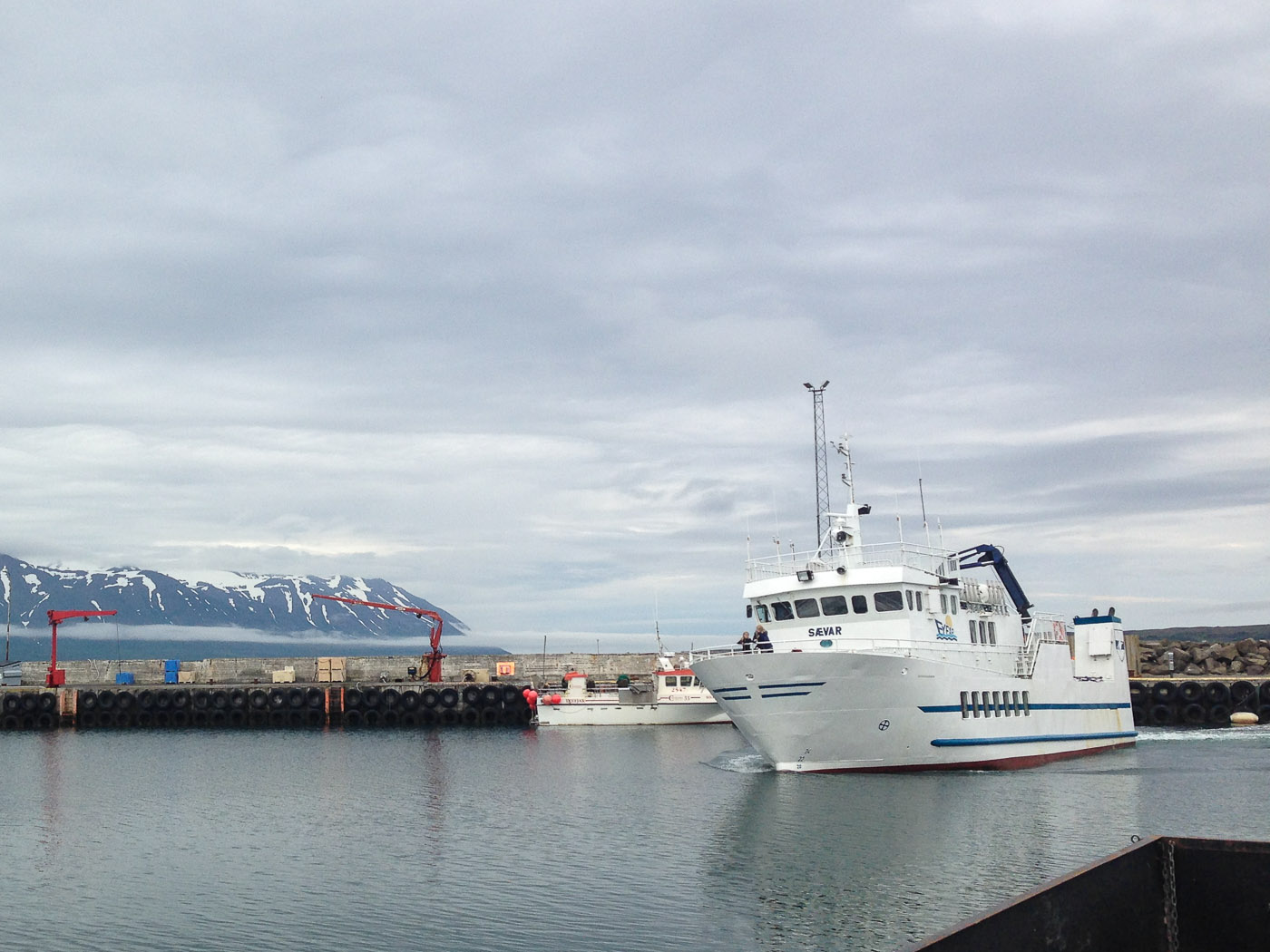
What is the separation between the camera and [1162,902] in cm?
966

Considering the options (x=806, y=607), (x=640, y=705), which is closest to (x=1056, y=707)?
(x=806, y=607)

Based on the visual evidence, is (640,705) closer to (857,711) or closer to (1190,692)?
(1190,692)

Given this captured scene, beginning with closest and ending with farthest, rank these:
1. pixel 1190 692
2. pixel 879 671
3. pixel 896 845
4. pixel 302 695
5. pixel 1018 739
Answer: pixel 896 845, pixel 879 671, pixel 1018 739, pixel 1190 692, pixel 302 695

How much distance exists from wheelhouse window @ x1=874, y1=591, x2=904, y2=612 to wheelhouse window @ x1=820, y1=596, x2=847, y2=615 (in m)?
1.04

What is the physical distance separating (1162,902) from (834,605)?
25.5 metres

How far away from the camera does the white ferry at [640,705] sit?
203 ft

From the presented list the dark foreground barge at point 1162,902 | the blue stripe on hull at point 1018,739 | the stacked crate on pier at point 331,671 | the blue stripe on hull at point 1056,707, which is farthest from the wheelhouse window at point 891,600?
the stacked crate on pier at point 331,671

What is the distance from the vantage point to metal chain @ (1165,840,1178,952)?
378 inches

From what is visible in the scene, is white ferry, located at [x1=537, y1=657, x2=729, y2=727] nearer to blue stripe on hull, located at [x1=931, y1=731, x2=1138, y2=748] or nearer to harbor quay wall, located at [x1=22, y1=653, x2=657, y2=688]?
harbor quay wall, located at [x1=22, y1=653, x2=657, y2=688]

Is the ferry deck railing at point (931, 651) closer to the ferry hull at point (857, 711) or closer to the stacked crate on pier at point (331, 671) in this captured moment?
the ferry hull at point (857, 711)

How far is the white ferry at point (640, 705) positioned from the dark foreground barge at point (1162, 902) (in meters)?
52.4

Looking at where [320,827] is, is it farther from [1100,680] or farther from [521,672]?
[521,672]

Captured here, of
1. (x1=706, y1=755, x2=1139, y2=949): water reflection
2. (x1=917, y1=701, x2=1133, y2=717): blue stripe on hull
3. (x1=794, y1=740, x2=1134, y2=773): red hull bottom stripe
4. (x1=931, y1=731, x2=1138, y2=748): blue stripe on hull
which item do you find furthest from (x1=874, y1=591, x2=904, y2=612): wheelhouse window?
(x1=706, y1=755, x2=1139, y2=949): water reflection

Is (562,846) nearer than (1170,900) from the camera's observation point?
No
